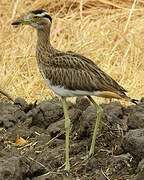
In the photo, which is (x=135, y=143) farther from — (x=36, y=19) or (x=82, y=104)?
(x=82, y=104)

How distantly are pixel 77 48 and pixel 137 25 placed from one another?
4.15 ft

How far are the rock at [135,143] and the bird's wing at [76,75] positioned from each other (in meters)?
0.47

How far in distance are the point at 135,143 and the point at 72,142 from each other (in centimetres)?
105

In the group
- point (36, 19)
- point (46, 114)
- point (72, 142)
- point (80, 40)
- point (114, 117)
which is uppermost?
point (36, 19)

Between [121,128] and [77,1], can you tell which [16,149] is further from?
[77,1]

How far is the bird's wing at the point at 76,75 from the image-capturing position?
4391 mm

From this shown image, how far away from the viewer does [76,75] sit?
4480mm

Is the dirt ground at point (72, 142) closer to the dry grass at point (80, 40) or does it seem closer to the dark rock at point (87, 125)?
the dark rock at point (87, 125)

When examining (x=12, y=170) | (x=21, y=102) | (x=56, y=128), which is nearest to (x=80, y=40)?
(x=21, y=102)

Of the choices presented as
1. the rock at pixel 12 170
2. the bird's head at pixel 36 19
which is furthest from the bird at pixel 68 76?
the rock at pixel 12 170

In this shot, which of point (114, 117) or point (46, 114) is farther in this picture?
point (46, 114)

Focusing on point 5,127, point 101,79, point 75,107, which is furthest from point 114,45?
point 101,79

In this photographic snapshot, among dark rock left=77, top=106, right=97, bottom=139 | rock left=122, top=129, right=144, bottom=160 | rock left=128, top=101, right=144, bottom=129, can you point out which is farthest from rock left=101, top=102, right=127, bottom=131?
rock left=122, top=129, right=144, bottom=160

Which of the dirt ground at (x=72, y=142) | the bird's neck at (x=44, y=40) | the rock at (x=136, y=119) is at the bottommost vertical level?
the dirt ground at (x=72, y=142)
